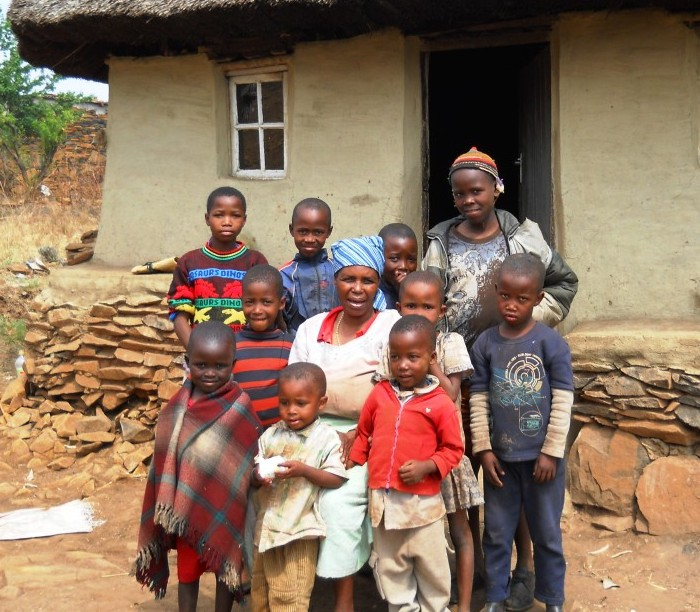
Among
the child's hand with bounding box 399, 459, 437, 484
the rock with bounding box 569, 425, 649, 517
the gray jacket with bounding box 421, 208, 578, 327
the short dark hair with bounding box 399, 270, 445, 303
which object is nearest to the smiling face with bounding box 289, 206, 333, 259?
the gray jacket with bounding box 421, 208, 578, 327

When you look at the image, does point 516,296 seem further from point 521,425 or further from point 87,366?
point 87,366

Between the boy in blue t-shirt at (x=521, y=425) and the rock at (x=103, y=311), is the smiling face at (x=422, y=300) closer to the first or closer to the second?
the boy in blue t-shirt at (x=521, y=425)

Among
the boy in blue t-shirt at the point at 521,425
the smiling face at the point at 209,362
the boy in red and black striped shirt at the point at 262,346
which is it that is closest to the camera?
the smiling face at the point at 209,362

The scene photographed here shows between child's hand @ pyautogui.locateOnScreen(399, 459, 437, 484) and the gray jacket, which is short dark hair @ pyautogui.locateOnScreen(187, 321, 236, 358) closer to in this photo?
child's hand @ pyautogui.locateOnScreen(399, 459, 437, 484)

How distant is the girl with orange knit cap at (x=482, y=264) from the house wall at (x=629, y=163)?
1.30 metres

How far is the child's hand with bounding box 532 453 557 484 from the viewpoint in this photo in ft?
8.86

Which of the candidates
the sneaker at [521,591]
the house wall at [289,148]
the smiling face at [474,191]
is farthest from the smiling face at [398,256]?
the house wall at [289,148]

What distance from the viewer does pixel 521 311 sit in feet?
8.81

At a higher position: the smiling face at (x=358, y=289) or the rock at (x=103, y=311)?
the smiling face at (x=358, y=289)

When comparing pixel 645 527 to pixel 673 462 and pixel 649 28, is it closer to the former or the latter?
pixel 673 462

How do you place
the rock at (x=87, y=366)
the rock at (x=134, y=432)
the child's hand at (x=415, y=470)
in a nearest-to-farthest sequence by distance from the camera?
the child's hand at (x=415, y=470) < the rock at (x=134, y=432) < the rock at (x=87, y=366)

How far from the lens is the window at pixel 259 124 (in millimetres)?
5098

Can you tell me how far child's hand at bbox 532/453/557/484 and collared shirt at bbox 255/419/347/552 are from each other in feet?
2.28

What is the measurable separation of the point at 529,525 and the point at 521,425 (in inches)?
16.0
